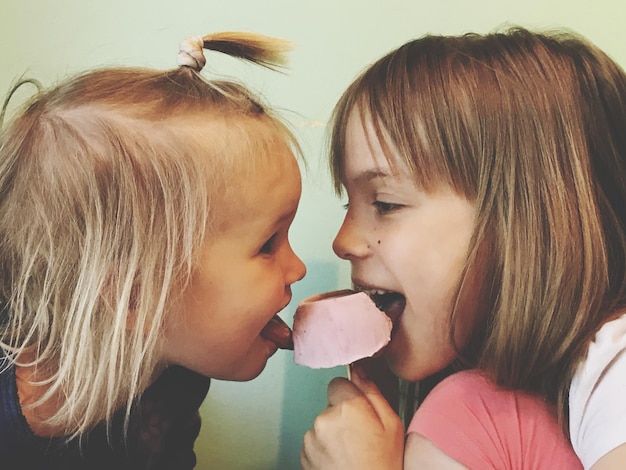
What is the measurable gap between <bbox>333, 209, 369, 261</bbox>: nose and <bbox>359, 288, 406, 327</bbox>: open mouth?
0.04m

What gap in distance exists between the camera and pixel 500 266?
69 centimetres

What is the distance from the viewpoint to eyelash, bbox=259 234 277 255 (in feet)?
2.34

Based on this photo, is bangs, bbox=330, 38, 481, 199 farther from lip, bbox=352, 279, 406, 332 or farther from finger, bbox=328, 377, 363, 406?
finger, bbox=328, 377, 363, 406

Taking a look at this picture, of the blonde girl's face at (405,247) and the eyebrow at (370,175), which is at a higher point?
the eyebrow at (370,175)

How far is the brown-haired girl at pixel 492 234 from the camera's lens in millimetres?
672

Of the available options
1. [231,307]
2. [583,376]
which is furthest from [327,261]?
[583,376]

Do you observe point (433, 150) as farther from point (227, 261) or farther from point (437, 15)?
point (437, 15)

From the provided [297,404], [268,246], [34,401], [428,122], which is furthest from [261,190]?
[297,404]

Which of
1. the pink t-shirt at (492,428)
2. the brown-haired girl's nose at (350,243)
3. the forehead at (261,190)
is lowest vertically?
the pink t-shirt at (492,428)

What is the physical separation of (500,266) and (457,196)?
0.27 ft

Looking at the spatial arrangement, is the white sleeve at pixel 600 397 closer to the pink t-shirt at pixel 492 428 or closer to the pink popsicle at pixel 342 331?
the pink t-shirt at pixel 492 428

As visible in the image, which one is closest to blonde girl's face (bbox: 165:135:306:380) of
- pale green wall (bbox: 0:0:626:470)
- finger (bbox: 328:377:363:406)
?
finger (bbox: 328:377:363:406)

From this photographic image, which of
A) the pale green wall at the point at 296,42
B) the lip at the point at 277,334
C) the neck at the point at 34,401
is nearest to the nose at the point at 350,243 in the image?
the lip at the point at 277,334

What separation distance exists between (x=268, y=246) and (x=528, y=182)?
27 centimetres
